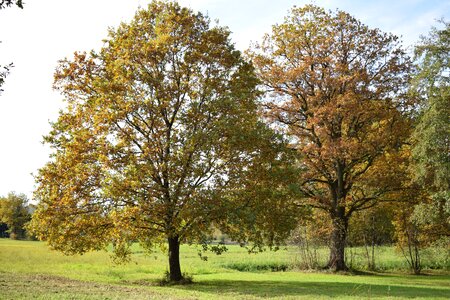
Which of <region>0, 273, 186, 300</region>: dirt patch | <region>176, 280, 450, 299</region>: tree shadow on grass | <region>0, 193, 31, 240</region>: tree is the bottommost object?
<region>176, 280, 450, 299</region>: tree shadow on grass

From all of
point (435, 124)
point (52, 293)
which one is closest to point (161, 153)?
point (52, 293)

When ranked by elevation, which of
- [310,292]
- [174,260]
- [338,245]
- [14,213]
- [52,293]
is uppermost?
[14,213]

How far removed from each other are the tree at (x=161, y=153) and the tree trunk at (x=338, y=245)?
11.3m

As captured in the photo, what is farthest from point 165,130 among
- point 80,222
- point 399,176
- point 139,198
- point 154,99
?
point 399,176

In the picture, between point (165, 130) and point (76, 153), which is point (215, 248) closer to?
point (165, 130)

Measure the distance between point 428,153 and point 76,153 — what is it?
769 inches

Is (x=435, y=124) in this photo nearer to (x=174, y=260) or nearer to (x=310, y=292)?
(x=310, y=292)

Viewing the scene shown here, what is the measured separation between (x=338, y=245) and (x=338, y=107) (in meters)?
10.7

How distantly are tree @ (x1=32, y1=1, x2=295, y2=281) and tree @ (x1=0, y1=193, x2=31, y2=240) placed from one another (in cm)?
8574

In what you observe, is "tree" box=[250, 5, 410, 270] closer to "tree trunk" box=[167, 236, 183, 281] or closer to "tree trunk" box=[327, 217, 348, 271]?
"tree trunk" box=[327, 217, 348, 271]

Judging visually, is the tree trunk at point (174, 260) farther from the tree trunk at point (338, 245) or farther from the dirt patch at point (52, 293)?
the tree trunk at point (338, 245)

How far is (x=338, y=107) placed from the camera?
3272 cm

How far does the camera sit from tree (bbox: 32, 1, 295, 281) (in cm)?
2219

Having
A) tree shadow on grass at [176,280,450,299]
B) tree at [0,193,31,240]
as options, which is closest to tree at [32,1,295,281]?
tree shadow on grass at [176,280,450,299]
